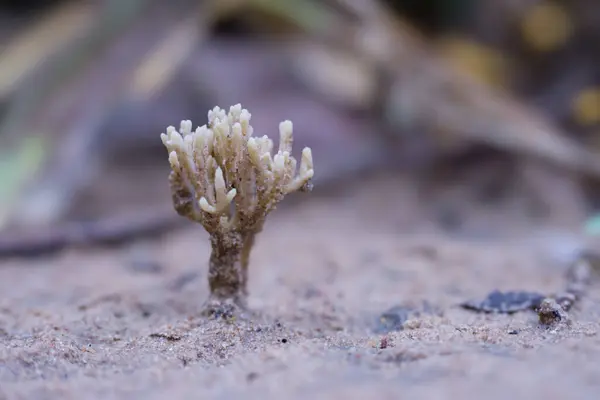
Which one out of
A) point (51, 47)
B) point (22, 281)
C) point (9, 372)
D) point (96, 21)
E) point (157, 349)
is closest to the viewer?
point (9, 372)

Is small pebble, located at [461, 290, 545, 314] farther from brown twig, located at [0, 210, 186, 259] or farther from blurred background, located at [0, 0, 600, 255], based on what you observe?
brown twig, located at [0, 210, 186, 259]

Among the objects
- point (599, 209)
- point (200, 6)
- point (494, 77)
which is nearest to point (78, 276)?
point (200, 6)

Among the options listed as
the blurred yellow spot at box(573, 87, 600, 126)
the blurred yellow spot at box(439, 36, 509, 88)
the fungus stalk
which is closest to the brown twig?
the fungus stalk

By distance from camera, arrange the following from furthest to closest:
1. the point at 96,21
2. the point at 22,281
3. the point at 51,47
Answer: the point at 51,47 < the point at 96,21 < the point at 22,281

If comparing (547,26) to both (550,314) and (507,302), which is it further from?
(550,314)

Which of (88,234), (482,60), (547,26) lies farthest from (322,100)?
(88,234)

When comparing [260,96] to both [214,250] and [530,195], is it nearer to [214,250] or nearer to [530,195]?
[530,195]

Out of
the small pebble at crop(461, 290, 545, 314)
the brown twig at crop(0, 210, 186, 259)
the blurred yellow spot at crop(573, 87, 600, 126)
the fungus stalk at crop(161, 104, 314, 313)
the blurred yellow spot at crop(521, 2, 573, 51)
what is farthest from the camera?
the blurred yellow spot at crop(521, 2, 573, 51)
